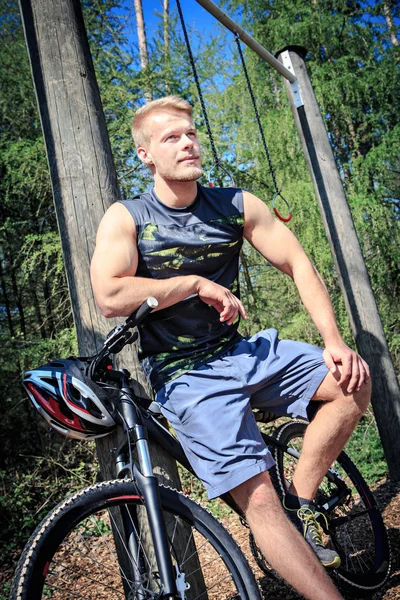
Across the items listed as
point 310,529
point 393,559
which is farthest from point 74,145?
point 393,559

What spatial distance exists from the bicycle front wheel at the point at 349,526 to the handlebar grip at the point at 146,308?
1.08 metres

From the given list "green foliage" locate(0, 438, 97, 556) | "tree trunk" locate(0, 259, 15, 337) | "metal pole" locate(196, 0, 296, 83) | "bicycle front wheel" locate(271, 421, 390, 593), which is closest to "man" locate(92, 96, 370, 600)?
"bicycle front wheel" locate(271, 421, 390, 593)

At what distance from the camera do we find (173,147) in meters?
2.06

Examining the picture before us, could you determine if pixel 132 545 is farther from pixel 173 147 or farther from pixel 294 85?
pixel 294 85

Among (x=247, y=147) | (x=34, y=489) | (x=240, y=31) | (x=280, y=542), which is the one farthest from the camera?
(x=247, y=147)

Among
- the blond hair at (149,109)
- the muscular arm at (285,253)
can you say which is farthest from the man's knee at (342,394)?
the blond hair at (149,109)

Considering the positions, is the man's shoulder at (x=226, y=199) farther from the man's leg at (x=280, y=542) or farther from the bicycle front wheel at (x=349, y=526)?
the bicycle front wheel at (x=349, y=526)

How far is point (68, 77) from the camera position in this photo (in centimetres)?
224

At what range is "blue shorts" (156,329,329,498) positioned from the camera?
1.76m

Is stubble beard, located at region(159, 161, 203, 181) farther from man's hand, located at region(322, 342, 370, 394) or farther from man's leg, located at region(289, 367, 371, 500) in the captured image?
man's leg, located at region(289, 367, 371, 500)

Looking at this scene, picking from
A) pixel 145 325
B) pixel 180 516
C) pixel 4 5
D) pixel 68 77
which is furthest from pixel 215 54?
pixel 180 516

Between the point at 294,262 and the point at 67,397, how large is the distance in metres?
1.07

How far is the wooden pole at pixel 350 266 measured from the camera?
4.13m

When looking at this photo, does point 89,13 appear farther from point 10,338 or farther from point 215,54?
point 10,338
